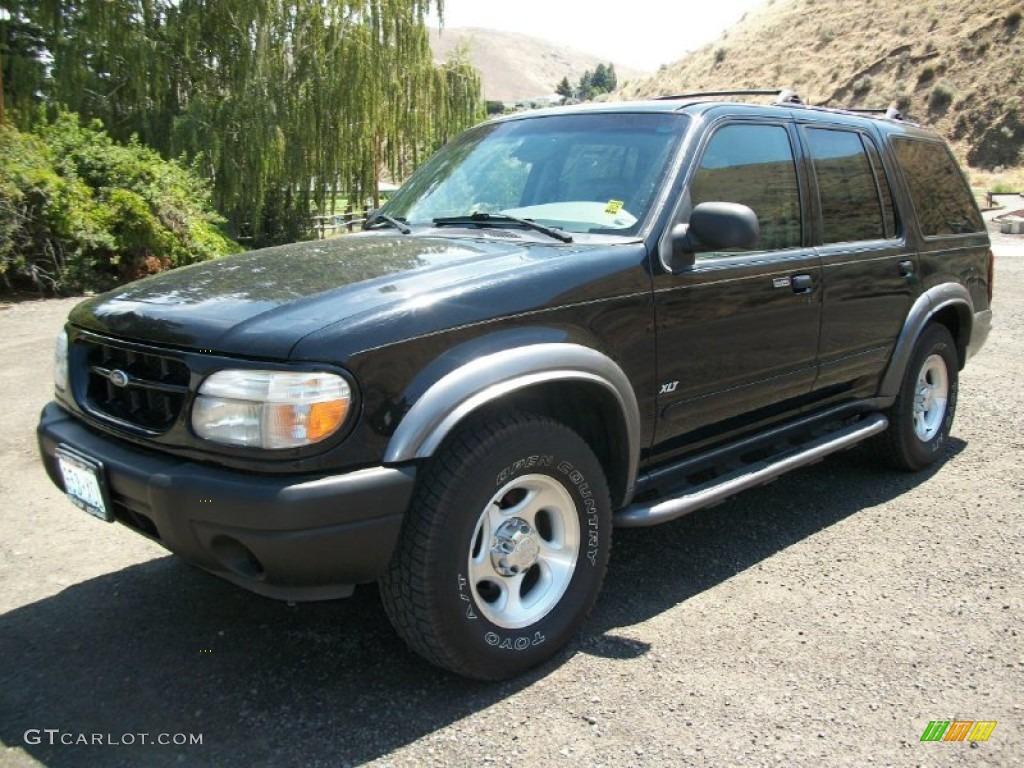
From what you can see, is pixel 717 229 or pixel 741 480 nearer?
pixel 717 229

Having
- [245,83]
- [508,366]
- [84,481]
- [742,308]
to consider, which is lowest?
[84,481]

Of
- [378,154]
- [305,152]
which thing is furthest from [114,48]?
[378,154]

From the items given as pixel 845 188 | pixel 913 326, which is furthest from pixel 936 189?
pixel 845 188

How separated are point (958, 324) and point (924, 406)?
22.5 inches

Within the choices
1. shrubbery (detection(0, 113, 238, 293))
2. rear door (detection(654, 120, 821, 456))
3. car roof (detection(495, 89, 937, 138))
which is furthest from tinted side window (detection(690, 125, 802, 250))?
shrubbery (detection(0, 113, 238, 293))

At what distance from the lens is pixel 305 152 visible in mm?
18594

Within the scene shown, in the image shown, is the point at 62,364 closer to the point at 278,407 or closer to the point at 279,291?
the point at 279,291

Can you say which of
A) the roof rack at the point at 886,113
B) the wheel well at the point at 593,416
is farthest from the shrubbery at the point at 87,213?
the wheel well at the point at 593,416

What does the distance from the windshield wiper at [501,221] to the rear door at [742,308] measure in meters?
0.43

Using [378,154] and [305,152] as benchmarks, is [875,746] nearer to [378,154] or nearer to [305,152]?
[305,152]

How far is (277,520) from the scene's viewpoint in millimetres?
2445

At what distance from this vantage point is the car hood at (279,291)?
265 cm

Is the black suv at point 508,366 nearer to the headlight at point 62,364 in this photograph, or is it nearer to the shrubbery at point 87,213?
the headlight at point 62,364

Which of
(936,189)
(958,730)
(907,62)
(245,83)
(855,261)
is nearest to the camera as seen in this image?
(958,730)
